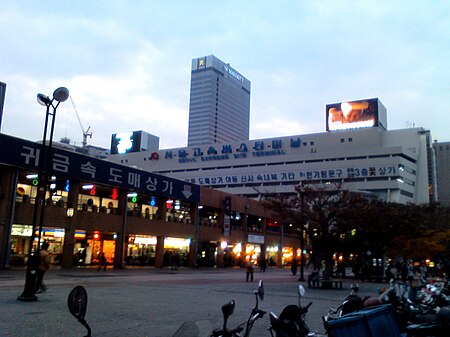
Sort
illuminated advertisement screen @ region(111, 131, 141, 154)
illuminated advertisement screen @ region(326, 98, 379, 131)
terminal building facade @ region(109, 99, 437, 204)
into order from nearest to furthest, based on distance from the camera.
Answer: terminal building facade @ region(109, 99, 437, 204)
illuminated advertisement screen @ region(326, 98, 379, 131)
illuminated advertisement screen @ region(111, 131, 141, 154)

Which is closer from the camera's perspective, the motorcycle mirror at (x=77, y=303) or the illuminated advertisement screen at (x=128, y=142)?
the motorcycle mirror at (x=77, y=303)

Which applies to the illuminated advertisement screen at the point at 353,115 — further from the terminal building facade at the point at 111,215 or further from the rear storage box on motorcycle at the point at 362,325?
the rear storage box on motorcycle at the point at 362,325

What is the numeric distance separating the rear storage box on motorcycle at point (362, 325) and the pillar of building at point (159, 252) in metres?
40.4

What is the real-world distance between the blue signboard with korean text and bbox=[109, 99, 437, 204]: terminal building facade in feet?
145

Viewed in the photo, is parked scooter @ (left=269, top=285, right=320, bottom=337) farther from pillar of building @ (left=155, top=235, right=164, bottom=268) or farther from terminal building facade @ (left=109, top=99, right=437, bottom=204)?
terminal building facade @ (left=109, top=99, right=437, bottom=204)

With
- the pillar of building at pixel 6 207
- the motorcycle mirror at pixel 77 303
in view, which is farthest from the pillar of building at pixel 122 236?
the motorcycle mirror at pixel 77 303

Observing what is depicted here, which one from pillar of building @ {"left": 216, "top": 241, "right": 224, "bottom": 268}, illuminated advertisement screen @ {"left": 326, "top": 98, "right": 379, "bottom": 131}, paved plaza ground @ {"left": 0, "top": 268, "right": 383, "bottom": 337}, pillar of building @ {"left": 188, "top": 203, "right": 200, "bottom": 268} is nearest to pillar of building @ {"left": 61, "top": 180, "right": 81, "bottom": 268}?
pillar of building @ {"left": 188, "top": 203, "right": 200, "bottom": 268}

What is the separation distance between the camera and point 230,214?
54906 millimetres

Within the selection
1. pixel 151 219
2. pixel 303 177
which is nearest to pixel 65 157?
pixel 151 219

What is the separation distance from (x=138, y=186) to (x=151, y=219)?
4091mm

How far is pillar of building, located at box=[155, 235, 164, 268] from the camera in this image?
44.0 meters

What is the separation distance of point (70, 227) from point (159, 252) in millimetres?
11438

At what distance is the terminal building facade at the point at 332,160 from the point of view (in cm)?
9475

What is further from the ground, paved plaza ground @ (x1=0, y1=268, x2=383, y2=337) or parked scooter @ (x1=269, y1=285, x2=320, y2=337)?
parked scooter @ (x1=269, y1=285, x2=320, y2=337)
